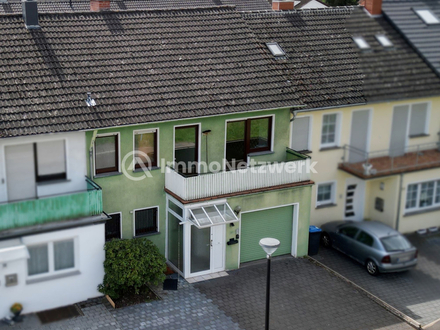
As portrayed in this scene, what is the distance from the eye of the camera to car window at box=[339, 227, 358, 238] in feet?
70.9

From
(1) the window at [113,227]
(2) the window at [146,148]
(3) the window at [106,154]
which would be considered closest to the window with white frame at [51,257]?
(1) the window at [113,227]

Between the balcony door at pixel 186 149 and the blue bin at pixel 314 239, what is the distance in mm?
4591

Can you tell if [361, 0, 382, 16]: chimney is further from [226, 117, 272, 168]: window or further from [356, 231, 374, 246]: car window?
[356, 231, 374, 246]: car window

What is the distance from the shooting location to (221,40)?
21.4 metres

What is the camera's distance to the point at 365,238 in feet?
69.5

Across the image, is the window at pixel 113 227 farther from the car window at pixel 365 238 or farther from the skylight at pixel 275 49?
the skylight at pixel 275 49

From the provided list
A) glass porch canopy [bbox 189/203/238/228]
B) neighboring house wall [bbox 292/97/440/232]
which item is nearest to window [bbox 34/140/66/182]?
glass porch canopy [bbox 189/203/238/228]

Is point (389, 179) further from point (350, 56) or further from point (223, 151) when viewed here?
point (223, 151)

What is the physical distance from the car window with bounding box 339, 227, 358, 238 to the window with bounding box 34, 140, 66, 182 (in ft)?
31.5

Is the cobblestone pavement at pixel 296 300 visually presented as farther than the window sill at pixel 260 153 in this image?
No

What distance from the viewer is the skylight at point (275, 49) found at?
22.6 m

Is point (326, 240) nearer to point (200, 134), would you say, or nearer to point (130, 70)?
point (200, 134)

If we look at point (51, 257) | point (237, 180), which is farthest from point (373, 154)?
point (51, 257)

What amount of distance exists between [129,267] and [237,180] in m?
4.30
